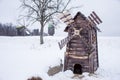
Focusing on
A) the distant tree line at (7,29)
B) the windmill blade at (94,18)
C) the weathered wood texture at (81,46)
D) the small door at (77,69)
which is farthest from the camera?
the distant tree line at (7,29)

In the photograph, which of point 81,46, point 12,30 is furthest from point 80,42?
point 12,30

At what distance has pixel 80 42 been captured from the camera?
14086 millimetres

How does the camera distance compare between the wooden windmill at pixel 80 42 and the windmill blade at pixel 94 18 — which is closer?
the wooden windmill at pixel 80 42

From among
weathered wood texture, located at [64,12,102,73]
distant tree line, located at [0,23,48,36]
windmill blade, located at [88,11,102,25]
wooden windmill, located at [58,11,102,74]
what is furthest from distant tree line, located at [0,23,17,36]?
windmill blade, located at [88,11,102,25]

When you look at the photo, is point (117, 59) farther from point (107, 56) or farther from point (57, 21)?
point (57, 21)

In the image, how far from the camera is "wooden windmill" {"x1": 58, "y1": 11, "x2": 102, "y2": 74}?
45.5 ft

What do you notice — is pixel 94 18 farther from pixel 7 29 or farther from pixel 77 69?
pixel 7 29

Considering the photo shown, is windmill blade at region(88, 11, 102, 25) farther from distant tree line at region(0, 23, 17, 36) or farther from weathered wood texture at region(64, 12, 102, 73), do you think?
distant tree line at region(0, 23, 17, 36)

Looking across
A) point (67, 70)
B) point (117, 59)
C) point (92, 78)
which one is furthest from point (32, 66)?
point (117, 59)

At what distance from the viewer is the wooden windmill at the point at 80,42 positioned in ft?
45.5

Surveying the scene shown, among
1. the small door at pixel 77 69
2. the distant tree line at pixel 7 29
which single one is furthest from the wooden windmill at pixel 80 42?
the distant tree line at pixel 7 29

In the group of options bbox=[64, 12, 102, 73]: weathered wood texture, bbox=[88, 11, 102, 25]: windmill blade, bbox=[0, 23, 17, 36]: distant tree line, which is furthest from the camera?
bbox=[0, 23, 17, 36]: distant tree line

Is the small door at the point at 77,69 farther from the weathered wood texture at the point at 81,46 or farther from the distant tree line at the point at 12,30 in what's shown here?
the distant tree line at the point at 12,30

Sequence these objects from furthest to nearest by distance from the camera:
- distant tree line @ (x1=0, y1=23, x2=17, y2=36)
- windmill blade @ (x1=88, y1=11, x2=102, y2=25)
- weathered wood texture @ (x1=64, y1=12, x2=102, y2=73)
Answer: distant tree line @ (x1=0, y1=23, x2=17, y2=36) < windmill blade @ (x1=88, y1=11, x2=102, y2=25) < weathered wood texture @ (x1=64, y1=12, x2=102, y2=73)
